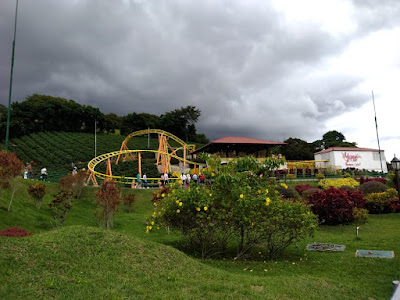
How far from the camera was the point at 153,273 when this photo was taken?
5754 millimetres

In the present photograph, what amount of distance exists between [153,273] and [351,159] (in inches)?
1561

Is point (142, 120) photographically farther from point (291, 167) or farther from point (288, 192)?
point (288, 192)

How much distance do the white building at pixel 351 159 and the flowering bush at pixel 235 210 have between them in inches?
1275

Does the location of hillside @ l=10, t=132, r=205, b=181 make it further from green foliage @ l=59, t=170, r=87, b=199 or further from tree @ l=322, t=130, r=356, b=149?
tree @ l=322, t=130, r=356, b=149

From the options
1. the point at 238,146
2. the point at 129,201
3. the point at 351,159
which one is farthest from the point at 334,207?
the point at 351,159

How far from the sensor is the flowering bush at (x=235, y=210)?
8320mm

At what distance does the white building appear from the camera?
39.3 metres

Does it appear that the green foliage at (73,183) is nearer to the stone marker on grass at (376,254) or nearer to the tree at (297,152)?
the stone marker on grass at (376,254)

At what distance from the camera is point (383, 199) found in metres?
17.0

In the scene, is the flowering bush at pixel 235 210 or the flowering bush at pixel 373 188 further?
the flowering bush at pixel 373 188

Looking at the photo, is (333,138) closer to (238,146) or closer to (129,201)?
(238,146)

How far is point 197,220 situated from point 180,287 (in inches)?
135

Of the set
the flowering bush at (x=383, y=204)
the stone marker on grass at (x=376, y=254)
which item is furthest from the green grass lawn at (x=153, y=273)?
the flowering bush at (x=383, y=204)

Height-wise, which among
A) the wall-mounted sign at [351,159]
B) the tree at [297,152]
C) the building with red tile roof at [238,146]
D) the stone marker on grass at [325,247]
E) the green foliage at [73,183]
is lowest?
the stone marker on grass at [325,247]
